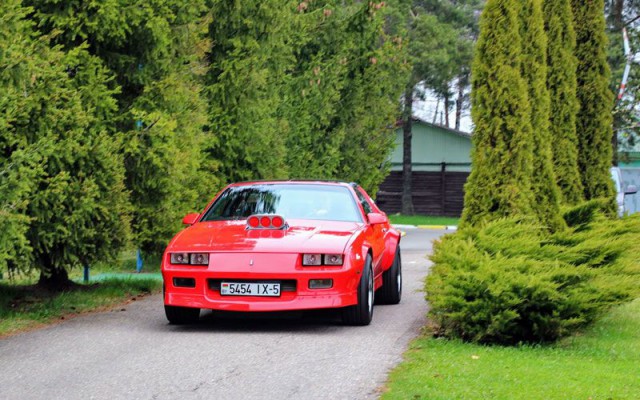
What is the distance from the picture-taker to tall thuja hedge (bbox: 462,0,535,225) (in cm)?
1230

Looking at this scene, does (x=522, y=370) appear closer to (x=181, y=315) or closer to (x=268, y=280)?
(x=268, y=280)

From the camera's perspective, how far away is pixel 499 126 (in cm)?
1251

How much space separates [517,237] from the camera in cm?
1091

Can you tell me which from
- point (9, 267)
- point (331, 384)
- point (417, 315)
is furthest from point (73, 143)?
point (331, 384)

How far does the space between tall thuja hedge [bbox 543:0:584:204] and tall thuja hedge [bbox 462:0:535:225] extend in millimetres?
5269

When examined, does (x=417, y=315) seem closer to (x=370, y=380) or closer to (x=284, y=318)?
(x=284, y=318)

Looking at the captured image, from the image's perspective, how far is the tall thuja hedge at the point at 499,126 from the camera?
12.3 m

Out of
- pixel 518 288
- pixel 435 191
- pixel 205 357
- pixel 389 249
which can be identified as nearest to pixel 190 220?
pixel 389 249

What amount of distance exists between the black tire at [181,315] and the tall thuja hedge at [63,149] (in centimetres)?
161

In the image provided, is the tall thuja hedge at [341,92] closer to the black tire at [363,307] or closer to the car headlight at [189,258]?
the black tire at [363,307]

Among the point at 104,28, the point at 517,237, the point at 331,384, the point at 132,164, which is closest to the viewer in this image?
the point at 331,384

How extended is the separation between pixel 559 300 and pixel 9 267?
6.24m

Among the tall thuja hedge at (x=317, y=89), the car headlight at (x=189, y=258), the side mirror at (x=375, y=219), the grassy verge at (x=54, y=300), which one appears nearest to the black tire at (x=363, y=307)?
the side mirror at (x=375, y=219)

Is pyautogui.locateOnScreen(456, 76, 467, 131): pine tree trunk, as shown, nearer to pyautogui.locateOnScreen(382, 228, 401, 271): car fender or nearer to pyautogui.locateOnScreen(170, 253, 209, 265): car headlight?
pyautogui.locateOnScreen(382, 228, 401, 271): car fender
